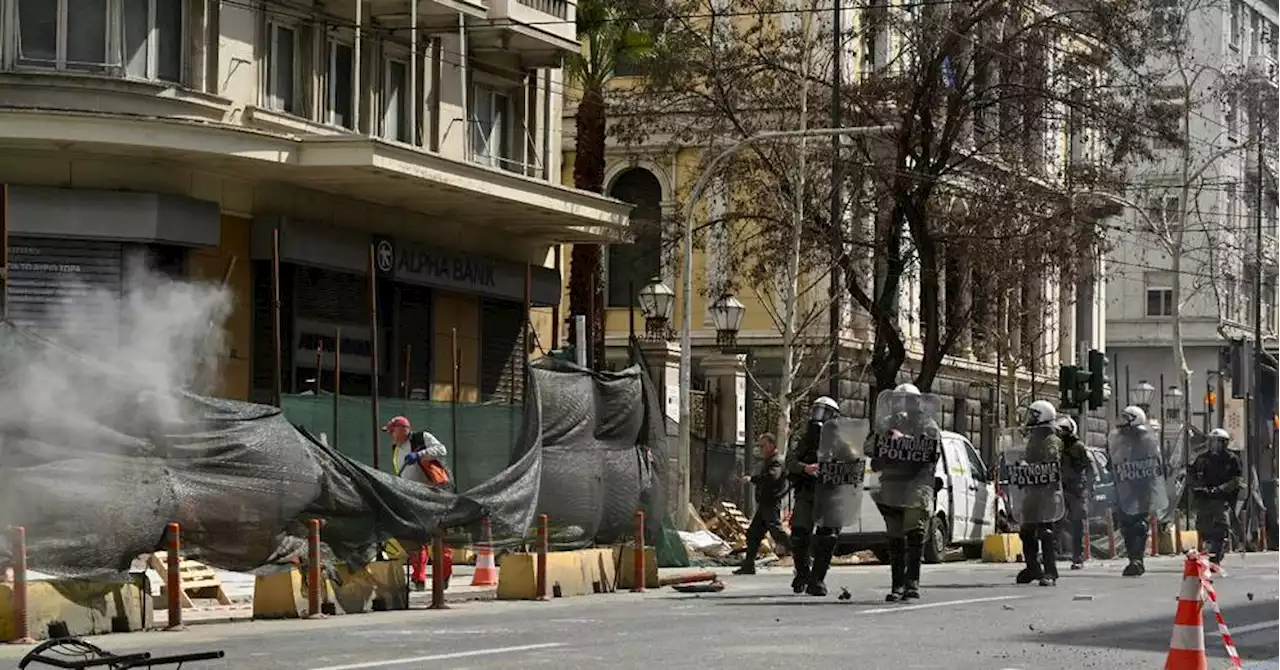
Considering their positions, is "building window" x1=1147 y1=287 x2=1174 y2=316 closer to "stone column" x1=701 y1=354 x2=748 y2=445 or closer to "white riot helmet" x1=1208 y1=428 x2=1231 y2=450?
"stone column" x1=701 y1=354 x2=748 y2=445

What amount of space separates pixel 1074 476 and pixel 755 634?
1211 centimetres

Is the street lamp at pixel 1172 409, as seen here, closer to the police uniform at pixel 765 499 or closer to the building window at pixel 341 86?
the building window at pixel 341 86

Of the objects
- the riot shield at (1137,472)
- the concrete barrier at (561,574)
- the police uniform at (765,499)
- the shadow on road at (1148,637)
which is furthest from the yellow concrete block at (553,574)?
the riot shield at (1137,472)

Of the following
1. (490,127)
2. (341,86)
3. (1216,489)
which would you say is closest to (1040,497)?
(1216,489)

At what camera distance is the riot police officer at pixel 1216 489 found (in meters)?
29.0

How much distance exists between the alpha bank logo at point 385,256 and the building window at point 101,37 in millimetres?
4771

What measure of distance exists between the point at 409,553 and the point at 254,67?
12.1 meters

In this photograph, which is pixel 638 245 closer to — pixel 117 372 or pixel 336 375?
pixel 336 375

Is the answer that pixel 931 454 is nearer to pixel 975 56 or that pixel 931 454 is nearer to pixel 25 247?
pixel 25 247

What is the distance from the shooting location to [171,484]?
17.1 m

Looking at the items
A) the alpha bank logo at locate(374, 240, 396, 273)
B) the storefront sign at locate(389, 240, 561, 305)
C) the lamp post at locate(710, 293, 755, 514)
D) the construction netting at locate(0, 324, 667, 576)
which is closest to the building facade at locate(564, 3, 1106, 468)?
the lamp post at locate(710, 293, 755, 514)

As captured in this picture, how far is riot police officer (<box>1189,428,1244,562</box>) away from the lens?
2905 cm

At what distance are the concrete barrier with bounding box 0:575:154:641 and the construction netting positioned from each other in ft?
0.45

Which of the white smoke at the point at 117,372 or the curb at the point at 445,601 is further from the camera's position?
the curb at the point at 445,601
